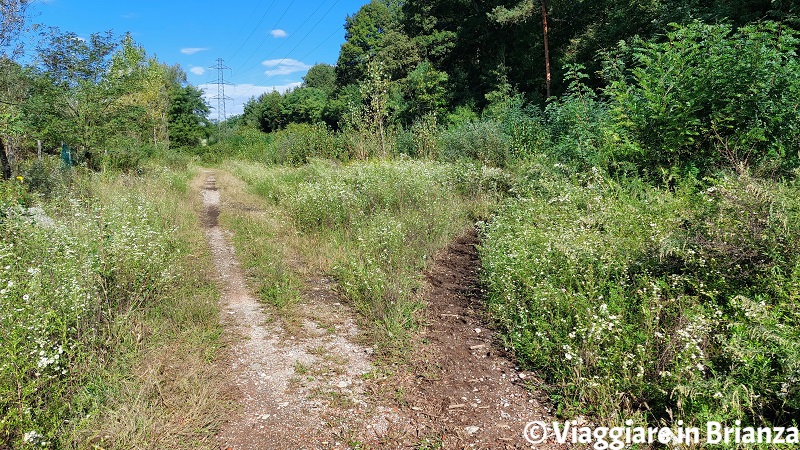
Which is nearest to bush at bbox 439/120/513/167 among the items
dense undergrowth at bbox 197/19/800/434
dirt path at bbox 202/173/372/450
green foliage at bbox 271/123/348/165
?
dense undergrowth at bbox 197/19/800/434

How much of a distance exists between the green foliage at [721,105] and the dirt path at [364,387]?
13.0 ft

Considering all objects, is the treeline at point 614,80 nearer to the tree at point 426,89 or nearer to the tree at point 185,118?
the tree at point 426,89

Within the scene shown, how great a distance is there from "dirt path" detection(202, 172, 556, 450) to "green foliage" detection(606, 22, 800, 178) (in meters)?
3.95

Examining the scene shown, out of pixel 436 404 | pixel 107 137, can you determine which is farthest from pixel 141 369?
pixel 107 137

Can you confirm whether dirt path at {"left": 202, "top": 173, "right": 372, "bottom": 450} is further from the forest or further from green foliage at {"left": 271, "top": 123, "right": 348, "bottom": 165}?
green foliage at {"left": 271, "top": 123, "right": 348, "bottom": 165}

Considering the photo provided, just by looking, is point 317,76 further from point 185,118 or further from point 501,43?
point 501,43

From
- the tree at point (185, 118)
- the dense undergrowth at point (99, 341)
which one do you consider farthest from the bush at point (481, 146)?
the tree at point (185, 118)

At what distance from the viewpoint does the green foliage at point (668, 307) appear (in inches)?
104

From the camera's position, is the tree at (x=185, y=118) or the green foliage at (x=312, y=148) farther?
the tree at (x=185, y=118)

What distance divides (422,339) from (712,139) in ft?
16.8

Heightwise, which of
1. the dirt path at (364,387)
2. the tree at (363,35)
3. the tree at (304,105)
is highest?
the tree at (363,35)

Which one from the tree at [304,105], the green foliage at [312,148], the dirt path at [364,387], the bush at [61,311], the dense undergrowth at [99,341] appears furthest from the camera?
the tree at [304,105]

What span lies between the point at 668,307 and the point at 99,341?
459 centimetres

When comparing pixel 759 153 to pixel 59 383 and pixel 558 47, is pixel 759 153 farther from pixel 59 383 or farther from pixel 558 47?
pixel 558 47
